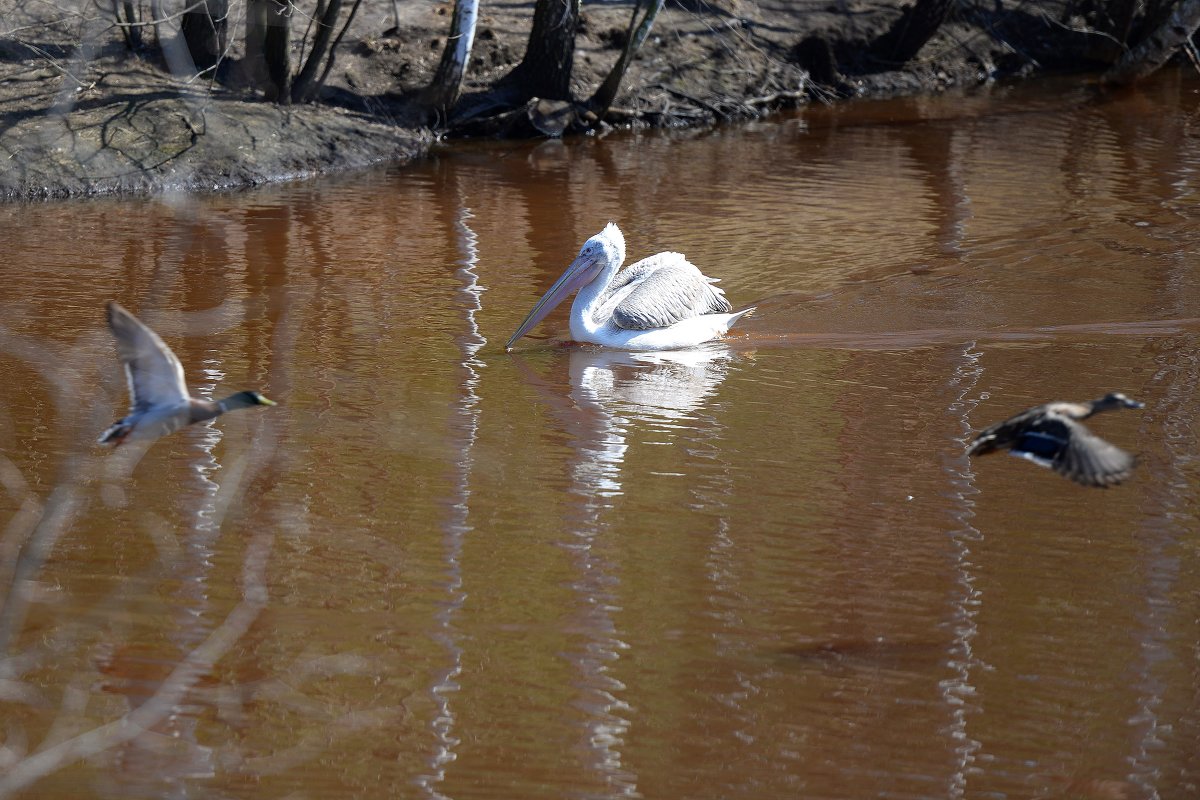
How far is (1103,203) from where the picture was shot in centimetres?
983

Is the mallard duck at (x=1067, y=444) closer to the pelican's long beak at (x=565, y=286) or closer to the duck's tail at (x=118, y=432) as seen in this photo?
the duck's tail at (x=118, y=432)

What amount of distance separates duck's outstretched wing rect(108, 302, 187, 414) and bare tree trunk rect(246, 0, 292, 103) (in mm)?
7690

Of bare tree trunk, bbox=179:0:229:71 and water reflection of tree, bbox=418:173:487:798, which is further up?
bare tree trunk, bbox=179:0:229:71

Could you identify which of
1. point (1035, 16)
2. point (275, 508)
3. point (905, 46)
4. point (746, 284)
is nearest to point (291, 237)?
point (746, 284)

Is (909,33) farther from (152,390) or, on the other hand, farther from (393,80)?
(152,390)

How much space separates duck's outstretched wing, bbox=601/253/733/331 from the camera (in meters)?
7.38

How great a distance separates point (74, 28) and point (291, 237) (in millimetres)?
3742

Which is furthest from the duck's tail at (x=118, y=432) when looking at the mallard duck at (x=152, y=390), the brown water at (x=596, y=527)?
the brown water at (x=596, y=527)

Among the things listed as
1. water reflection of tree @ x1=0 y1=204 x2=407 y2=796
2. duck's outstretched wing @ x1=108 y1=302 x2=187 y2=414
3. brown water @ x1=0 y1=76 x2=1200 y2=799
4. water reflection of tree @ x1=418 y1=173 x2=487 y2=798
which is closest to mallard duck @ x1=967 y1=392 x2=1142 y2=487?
brown water @ x1=0 y1=76 x2=1200 y2=799

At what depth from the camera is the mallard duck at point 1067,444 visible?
3822mm

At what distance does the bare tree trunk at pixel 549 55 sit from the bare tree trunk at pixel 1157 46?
18.4 ft

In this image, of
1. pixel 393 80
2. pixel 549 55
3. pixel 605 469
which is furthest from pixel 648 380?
pixel 393 80

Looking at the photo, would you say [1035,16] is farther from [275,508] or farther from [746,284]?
[275,508]

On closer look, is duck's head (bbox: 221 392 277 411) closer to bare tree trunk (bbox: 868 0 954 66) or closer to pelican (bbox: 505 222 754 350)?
pelican (bbox: 505 222 754 350)
